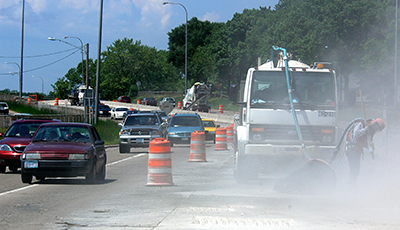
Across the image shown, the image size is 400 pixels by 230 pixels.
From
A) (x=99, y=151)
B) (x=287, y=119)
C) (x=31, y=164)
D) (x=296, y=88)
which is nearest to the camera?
(x=287, y=119)

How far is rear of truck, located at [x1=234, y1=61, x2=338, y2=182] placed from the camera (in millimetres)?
12859

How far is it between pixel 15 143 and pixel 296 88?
8610mm

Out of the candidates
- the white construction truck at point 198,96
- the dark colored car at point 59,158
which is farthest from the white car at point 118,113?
the dark colored car at point 59,158

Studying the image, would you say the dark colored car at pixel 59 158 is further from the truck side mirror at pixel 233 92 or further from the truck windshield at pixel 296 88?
the truck windshield at pixel 296 88

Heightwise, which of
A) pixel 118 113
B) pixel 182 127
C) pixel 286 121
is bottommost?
pixel 182 127

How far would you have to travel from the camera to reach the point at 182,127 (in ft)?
100

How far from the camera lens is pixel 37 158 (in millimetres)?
13219

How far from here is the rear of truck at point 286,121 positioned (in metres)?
12.9

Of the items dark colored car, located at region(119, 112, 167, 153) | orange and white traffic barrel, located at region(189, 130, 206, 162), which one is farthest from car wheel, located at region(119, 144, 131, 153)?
orange and white traffic barrel, located at region(189, 130, 206, 162)

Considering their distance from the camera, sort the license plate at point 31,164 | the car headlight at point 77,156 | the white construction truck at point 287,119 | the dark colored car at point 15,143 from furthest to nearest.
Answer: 1. the dark colored car at point 15,143
2. the car headlight at point 77,156
3. the license plate at point 31,164
4. the white construction truck at point 287,119

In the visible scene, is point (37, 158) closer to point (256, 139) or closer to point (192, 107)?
point (256, 139)

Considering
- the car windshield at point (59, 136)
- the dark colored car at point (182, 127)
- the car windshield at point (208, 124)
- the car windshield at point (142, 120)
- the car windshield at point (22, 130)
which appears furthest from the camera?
the car windshield at point (208, 124)

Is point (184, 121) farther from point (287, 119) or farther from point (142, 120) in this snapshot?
point (287, 119)

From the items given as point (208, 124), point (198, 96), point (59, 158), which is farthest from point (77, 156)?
point (198, 96)
